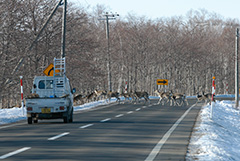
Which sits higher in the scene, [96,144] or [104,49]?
[104,49]

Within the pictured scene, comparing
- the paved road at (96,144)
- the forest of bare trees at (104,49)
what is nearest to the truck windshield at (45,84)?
the paved road at (96,144)

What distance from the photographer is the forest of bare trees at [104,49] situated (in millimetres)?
35469

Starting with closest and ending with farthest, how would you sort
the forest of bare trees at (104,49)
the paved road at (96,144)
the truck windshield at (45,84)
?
1. the paved road at (96,144)
2. the truck windshield at (45,84)
3. the forest of bare trees at (104,49)

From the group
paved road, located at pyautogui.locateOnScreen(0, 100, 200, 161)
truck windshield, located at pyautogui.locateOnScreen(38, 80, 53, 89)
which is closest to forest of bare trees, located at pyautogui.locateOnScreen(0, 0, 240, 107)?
truck windshield, located at pyautogui.locateOnScreen(38, 80, 53, 89)

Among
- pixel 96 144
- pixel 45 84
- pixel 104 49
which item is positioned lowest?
pixel 96 144

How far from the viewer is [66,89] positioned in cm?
2139

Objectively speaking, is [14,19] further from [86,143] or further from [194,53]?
[194,53]

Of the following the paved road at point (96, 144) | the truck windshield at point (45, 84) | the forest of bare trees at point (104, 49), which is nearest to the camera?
the paved road at point (96, 144)

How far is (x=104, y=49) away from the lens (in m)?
68.9

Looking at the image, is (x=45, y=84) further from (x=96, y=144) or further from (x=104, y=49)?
(x=104, y=49)

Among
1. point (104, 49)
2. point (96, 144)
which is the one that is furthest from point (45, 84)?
point (104, 49)

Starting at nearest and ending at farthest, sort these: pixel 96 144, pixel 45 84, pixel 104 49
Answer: pixel 96 144 < pixel 45 84 < pixel 104 49

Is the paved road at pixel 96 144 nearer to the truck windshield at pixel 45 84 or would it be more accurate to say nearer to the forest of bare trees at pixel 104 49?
the truck windshield at pixel 45 84

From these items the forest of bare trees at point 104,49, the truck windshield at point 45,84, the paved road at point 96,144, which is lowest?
the paved road at point 96,144
